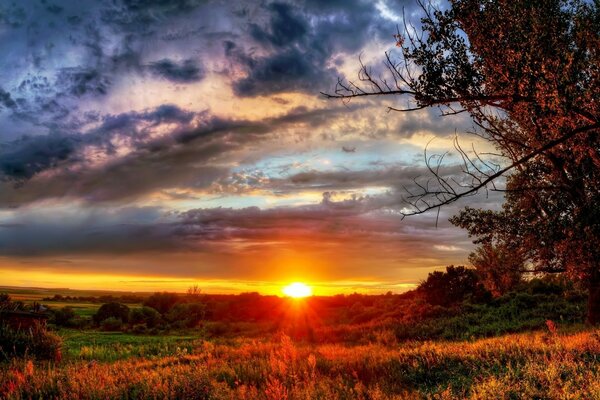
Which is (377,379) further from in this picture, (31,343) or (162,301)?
(162,301)

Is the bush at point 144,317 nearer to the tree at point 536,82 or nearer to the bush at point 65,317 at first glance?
the bush at point 65,317

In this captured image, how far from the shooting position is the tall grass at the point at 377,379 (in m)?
9.04

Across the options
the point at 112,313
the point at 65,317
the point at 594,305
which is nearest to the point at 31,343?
the point at 594,305

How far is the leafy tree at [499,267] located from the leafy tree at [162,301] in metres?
58.7

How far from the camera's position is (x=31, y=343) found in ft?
61.7

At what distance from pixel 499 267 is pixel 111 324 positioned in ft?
157

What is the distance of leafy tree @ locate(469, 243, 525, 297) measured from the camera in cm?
2149

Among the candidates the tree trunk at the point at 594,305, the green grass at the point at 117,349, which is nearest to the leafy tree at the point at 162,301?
the green grass at the point at 117,349

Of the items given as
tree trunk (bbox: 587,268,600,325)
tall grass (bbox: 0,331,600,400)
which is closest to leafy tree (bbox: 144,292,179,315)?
tall grass (bbox: 0,331,600,400)

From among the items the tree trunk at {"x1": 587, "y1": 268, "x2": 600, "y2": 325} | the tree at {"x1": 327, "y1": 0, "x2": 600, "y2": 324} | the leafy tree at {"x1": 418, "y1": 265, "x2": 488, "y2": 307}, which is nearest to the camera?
the tree at {"x1": 327, "y1": 0, "x2": 600, "y2": 324}

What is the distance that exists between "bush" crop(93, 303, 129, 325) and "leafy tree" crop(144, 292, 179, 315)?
11947mm

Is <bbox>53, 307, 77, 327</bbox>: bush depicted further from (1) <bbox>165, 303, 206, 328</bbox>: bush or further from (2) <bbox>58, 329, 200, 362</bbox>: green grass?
(2) <bbox>58, 329, 200, 362</bbox>: green grass

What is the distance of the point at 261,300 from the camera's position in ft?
234

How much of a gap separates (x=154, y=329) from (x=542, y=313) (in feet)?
132
